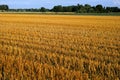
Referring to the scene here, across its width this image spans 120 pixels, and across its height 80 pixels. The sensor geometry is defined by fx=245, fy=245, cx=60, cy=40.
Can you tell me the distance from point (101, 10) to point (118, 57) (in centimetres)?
12374

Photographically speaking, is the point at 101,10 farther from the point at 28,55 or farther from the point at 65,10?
the point at 28,55

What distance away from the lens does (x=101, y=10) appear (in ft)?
424

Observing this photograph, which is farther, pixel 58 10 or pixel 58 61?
pixel 58 10

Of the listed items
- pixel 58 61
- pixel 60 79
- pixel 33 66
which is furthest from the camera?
pixel 58 61

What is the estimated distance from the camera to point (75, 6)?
14788cm

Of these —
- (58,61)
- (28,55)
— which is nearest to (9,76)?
(58,61)

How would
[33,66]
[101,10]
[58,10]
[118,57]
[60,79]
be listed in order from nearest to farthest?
[60,79], [33,66], [118,57], [101,10], [58,10]

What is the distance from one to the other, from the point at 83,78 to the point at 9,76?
1.78m

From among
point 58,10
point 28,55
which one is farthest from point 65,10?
point 28,55

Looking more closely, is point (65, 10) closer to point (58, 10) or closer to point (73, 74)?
point (58, 10)

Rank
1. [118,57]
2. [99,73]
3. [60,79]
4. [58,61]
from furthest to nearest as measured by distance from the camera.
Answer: [118,57] → [58,61] → [99,73] → [60,79]

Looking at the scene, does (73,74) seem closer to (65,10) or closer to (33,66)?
(33,66)

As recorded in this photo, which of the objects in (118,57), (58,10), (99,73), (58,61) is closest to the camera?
(99,73)

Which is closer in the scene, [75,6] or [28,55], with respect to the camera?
[28,55]
